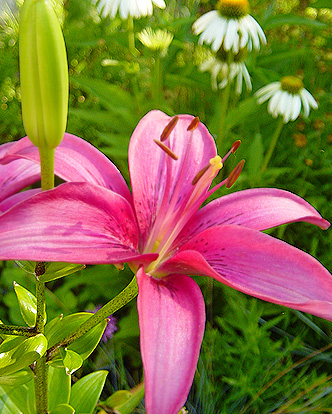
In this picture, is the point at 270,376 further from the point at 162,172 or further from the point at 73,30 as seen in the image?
the point at 73,30

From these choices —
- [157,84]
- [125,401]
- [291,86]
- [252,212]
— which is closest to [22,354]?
[252,212]

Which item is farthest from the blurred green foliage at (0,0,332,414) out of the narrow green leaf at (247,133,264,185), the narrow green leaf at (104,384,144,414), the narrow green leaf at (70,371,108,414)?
the narrow green leaf at (70,371,108,414)

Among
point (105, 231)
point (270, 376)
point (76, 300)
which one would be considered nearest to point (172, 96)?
point (76, 300)

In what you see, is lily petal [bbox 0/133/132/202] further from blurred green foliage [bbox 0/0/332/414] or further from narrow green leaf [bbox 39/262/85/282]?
blurred green foliage [bbox 0/0/332/414]

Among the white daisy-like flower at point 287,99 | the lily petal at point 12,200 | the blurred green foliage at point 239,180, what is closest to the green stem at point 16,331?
the lily petal at point 12,200

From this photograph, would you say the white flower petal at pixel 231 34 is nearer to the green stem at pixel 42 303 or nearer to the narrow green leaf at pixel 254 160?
the narrow green leaf at pixel 254 160

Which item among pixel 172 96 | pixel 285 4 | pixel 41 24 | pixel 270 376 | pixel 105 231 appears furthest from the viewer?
pixel 285 4
